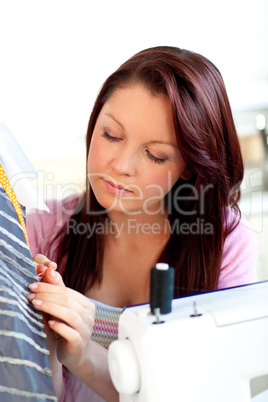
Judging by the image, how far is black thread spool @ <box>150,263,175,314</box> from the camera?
0.51m

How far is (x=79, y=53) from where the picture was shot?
2.07 meters

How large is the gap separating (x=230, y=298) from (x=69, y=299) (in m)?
0.21

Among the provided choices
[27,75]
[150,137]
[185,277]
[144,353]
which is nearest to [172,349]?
[144,353]

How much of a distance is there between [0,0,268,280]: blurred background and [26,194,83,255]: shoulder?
730 millimetres

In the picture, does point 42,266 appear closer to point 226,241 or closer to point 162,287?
point 162,287

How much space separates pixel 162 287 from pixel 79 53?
172 cm

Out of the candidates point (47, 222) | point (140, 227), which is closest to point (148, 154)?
point (140, 227)

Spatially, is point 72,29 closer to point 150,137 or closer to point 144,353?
point 150,137

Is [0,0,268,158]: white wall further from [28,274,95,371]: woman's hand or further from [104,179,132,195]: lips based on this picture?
[28,274,95,371]: woman's hand

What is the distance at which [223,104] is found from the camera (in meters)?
1.01

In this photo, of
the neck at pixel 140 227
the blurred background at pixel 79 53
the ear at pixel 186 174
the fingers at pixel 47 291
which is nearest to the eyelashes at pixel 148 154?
the ear at pixel 186 174

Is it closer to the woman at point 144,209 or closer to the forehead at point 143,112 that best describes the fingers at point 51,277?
the woman at point 144,209

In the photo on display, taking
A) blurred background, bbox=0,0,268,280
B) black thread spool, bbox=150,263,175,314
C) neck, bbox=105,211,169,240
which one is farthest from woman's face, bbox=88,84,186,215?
blurred background, bbox=0,0,268,280

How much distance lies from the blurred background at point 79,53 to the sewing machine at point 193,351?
4.74ft
